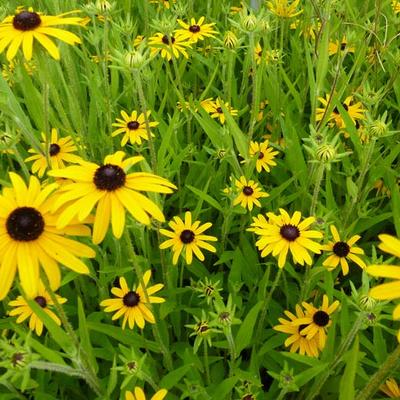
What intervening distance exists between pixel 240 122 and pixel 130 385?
112 centimetres

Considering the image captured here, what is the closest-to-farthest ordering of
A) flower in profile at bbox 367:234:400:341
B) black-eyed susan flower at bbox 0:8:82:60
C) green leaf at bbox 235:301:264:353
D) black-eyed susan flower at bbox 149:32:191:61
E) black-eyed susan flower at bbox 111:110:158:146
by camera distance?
flower in profile at bbox 367:234:400:341, black-eyed susan flower at bbox 0:8:82:60, green leaf at bbox 235:301:264:353, black-eyed susan flower at bbox 111:110:158:146, black-eyed susan flower at bbox 149:32:191:61

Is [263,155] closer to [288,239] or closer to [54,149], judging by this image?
[288,239]

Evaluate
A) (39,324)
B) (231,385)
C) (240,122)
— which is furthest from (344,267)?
(240,122)

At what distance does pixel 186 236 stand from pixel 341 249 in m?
0.36

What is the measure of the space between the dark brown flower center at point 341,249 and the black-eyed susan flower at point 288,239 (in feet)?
0.28

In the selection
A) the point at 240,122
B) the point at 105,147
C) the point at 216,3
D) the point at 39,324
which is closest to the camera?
the point at 39,324

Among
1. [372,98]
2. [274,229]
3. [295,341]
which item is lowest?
[295,341]

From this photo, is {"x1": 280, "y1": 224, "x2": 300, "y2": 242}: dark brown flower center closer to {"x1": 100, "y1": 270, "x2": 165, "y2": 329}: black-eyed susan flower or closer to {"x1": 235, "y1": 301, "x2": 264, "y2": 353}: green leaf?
{"x1": 235, "y1": 301, "x2": 264, "y2": 353}: green leaf

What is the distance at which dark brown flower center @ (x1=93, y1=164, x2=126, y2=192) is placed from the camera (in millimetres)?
690

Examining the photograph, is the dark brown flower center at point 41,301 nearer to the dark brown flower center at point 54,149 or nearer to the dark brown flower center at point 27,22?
the dark brown flower center at point 54,149

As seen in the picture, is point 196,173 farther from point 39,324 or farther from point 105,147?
point 39,324

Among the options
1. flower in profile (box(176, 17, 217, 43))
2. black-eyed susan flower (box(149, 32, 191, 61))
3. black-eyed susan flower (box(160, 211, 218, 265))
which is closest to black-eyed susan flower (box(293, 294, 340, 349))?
black-eyed susan flower (box(160, 211, 218, 265))

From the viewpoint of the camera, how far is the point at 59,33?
0.83m

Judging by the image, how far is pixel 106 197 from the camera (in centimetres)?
68
